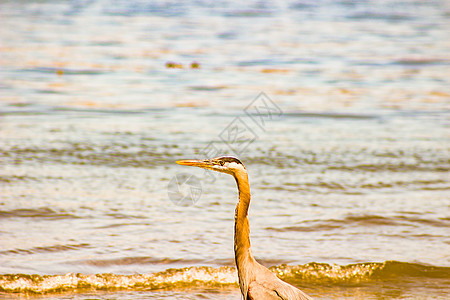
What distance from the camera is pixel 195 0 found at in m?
34.4

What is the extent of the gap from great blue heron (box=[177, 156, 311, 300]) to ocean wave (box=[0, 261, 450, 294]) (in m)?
1.42

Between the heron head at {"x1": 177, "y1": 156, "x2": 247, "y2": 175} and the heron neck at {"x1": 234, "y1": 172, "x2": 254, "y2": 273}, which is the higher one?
the heron head at {"x1": 177, "y1": 156, "x2": 247, "y2": 175}

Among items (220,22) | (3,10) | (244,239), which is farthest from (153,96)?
Result: (3,10)

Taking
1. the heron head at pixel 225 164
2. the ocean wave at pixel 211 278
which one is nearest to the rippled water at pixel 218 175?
the ocean wave at pixel 211 278

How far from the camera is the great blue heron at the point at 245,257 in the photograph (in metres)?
4.66

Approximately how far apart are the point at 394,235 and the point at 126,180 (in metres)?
3.42

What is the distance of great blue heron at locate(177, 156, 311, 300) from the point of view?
15.3 ft

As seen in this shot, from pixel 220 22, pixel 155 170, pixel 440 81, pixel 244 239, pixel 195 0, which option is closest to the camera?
pixel 244 239

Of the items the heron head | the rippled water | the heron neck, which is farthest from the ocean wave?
the heron head

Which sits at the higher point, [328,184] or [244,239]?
[244,239]

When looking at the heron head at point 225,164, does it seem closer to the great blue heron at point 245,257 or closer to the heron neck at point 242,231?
the great blue heron at point 245,257

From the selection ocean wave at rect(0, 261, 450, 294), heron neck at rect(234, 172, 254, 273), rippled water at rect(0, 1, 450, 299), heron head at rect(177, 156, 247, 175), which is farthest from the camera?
rippled water at rect(0, 1, 450, 299)

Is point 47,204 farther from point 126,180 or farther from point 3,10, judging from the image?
point 3,10

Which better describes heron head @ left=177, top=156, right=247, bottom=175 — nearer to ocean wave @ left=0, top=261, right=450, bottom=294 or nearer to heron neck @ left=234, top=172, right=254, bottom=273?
heron neck @ left=234, top=172, right=254, bottom=273
